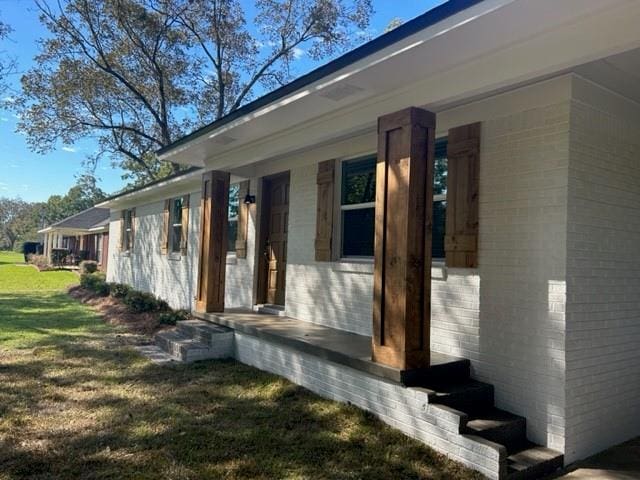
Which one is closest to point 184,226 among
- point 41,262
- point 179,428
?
point 179,428

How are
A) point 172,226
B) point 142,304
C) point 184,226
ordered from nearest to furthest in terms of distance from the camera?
point 142,304 < point 184,226 < point 172,226

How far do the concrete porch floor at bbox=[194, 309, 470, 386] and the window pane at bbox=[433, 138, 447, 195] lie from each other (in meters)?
1.63

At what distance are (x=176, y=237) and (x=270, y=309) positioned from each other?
15.9 feet

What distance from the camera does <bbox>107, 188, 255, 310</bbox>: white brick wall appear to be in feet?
26.5

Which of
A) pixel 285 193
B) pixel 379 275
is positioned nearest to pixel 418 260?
pixel 379 275

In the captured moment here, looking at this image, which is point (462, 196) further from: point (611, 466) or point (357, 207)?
point (611, 466)

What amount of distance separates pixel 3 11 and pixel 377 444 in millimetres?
10547

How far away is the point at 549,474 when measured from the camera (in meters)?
3.34

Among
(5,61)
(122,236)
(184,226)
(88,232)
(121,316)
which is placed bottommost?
(121,316)

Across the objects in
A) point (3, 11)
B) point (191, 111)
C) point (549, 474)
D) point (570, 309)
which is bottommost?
point (549, 474)

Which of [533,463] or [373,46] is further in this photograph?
[373,46]

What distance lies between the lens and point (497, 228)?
411 centimetres

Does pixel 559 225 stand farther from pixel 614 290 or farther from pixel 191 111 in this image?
pixel 191 111

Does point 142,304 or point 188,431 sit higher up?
point 142,304
